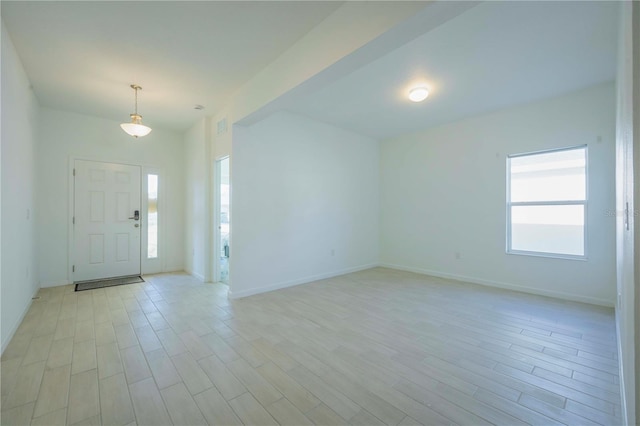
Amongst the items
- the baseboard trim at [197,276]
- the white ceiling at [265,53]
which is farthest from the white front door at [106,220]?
the white ceiling at [265,53]

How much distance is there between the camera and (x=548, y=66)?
3.15 metres

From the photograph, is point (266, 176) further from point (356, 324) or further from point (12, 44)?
point (12, 44)

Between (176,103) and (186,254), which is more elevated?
(176,103)

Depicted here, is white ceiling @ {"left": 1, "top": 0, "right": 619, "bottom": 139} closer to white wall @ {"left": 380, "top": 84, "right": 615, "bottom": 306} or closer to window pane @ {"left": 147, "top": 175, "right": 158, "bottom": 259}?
white wall @ {"left": 380, "top": 84, "right": 615, "bottom": 306}

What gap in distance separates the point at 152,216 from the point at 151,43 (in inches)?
143

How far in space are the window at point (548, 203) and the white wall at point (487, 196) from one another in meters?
0.13

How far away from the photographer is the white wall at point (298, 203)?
407 cm

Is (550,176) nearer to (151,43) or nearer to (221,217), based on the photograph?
(221,217)

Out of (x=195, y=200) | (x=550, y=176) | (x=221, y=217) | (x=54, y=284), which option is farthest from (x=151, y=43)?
(x=550, y=176)

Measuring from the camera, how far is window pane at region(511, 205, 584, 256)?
12.8 ft

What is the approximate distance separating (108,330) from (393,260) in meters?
4.99

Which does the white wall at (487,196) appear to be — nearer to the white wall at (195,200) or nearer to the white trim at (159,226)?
the white wall at (195,200)

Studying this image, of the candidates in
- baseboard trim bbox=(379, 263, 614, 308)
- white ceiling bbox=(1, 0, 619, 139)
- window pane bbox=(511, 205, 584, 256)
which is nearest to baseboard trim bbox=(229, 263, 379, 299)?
baseboard trim bbox=(379, 263, 614, 308)

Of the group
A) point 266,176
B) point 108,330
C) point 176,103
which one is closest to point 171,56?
point 176,103
